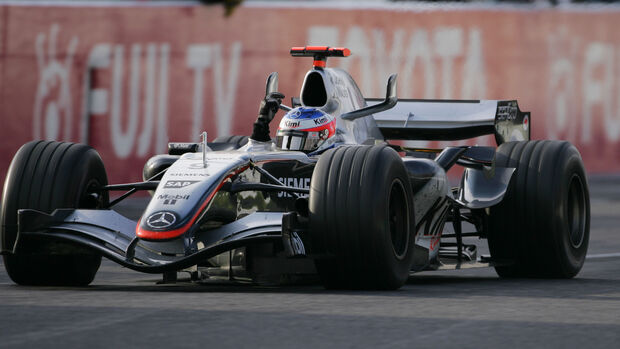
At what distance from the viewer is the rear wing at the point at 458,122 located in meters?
12.1

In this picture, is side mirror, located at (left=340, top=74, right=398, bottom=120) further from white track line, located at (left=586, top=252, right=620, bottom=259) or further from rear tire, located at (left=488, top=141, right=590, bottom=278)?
white track line, located at (left=586, top=252, right=620, bottom=259)

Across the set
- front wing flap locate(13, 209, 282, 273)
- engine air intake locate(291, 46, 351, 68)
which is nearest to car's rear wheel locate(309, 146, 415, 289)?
front wing flap locate(13, 209, 282, 273)

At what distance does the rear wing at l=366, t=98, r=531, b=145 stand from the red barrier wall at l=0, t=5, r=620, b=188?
6.67 metres

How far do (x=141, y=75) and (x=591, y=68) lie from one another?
8368mm

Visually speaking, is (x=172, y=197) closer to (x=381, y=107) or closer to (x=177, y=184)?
(x=177, y=184)

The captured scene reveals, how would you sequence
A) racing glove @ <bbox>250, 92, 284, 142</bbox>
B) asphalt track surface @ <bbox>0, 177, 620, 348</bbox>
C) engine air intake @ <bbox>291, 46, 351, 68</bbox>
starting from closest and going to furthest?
1. asphalt track surface @ <bbox>0, 177, 620, 348</bbox>
2. racing glove @ <bbox>250, 92, 284, 142</bbox>
3. engine air intake @ <bbox>291, 46, 351, 68</bbox>

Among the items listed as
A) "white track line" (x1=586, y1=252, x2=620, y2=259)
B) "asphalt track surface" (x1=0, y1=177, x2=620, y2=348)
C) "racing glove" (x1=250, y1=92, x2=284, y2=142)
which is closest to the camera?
"asphalt track surface" (x1=0, y1=177, x2=620, y2=348)

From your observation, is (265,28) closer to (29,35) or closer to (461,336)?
(29,35)

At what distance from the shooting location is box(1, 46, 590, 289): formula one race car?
8.59 metres

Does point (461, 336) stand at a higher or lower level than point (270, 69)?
lower

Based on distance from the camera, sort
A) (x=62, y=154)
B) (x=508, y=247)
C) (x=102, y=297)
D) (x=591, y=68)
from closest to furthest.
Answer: (x=102, y=297), (x=62, y=154), (x=508, y=247), (x=591, y=68)

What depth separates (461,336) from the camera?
Result: 673cm

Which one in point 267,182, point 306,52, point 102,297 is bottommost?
point 102,297

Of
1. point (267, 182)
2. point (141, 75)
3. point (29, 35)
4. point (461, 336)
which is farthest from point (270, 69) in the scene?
point (461, 336)
